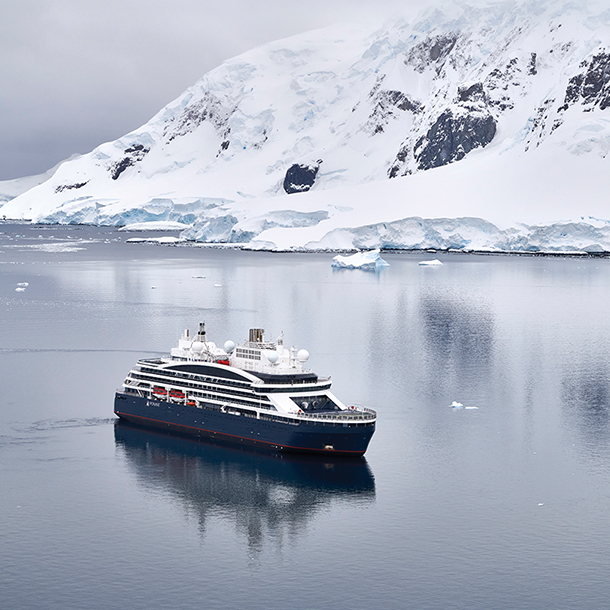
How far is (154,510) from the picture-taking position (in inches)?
1029

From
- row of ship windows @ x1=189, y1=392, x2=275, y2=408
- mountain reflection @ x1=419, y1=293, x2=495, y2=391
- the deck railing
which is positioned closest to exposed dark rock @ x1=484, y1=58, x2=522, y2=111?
mountain reflection @ x1=419, y1=293, x2=495, y2=391

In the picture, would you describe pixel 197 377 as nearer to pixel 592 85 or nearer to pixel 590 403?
pixel 590 403

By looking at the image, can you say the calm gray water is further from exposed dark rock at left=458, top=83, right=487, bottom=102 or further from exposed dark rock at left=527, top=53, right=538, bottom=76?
exposed dark rock at left=527, top=53, right=538, bottom=76

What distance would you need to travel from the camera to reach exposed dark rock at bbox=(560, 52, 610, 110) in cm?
14262

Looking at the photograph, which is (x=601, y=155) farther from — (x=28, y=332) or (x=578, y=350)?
(x=28, y=332)

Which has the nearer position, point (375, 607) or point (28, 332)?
point (375, 607)

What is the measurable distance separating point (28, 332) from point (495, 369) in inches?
1054

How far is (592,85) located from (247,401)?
126920 mm

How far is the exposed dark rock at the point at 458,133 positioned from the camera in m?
177

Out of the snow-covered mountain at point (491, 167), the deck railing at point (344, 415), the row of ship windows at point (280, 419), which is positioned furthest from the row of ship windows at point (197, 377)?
the snow-covered mountain at point (491, 167)

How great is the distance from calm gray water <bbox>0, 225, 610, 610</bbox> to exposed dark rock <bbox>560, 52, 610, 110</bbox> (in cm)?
9433

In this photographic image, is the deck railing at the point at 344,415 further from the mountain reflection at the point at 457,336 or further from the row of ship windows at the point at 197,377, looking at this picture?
the mountain reflection at the point at 457,336

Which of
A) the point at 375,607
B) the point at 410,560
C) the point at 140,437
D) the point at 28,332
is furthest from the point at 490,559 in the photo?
the point at 28,332

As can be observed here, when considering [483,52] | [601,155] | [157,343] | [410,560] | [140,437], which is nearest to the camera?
[410,560]
